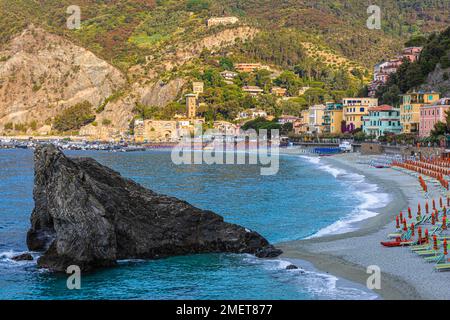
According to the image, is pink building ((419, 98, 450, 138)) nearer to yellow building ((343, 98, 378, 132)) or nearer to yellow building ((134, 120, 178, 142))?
yellow building ((343, 98, 378, 132))

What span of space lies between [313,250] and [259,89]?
164 meters

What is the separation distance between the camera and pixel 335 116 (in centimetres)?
12975

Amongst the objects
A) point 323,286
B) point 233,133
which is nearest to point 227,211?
point 323,286

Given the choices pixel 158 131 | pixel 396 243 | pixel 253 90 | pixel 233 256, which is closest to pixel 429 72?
pixel 396 243

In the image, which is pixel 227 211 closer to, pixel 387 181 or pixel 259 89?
pixel 387 181

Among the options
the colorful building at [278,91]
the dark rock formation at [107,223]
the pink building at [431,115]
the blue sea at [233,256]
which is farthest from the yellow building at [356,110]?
the dark rock formation at [107,223]

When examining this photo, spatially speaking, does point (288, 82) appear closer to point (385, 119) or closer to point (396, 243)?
point (385, 119)

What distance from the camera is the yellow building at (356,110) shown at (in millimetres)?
120000

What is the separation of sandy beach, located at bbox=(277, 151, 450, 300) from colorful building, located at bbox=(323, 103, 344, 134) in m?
89.5

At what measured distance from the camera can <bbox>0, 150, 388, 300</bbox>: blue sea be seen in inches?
885

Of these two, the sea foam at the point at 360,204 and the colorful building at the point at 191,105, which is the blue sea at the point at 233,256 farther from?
the colorful building at the point at 191,105

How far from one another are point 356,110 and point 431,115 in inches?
1252

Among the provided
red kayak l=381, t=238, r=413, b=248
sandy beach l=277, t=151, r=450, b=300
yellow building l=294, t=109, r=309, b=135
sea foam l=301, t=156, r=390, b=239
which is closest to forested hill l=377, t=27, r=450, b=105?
yellow building l=294, t=109, r=309, b=135

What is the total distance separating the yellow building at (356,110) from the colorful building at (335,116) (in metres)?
3.09
